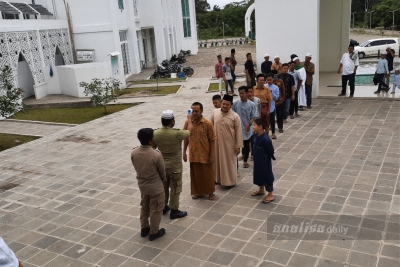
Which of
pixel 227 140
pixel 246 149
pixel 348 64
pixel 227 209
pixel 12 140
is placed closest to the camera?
pixel 227 209

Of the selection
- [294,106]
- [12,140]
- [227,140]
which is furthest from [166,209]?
[12,140]

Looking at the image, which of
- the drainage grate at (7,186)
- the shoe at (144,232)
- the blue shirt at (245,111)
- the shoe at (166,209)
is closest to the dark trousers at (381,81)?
the blue shirt at (245,111)

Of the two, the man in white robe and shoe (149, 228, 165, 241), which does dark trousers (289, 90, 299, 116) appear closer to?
the man in white robe

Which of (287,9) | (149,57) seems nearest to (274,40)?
(287,9)

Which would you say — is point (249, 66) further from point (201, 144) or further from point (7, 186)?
point (7, 186)

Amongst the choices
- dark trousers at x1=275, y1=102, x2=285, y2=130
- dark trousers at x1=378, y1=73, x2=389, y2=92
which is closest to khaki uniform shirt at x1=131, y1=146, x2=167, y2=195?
dark trousers at x1=275, y1=102, x2=285, y2=130

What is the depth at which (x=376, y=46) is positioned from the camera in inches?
913

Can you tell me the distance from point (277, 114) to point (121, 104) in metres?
7.92

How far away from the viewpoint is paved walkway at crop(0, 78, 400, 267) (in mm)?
4051

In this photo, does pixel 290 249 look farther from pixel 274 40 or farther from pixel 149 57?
pixel 149 57

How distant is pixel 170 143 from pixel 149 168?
58cm

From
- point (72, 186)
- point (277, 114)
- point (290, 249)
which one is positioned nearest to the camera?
point (290, 249)

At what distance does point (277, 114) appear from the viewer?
845cm

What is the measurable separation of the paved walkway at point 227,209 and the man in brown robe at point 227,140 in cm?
30
